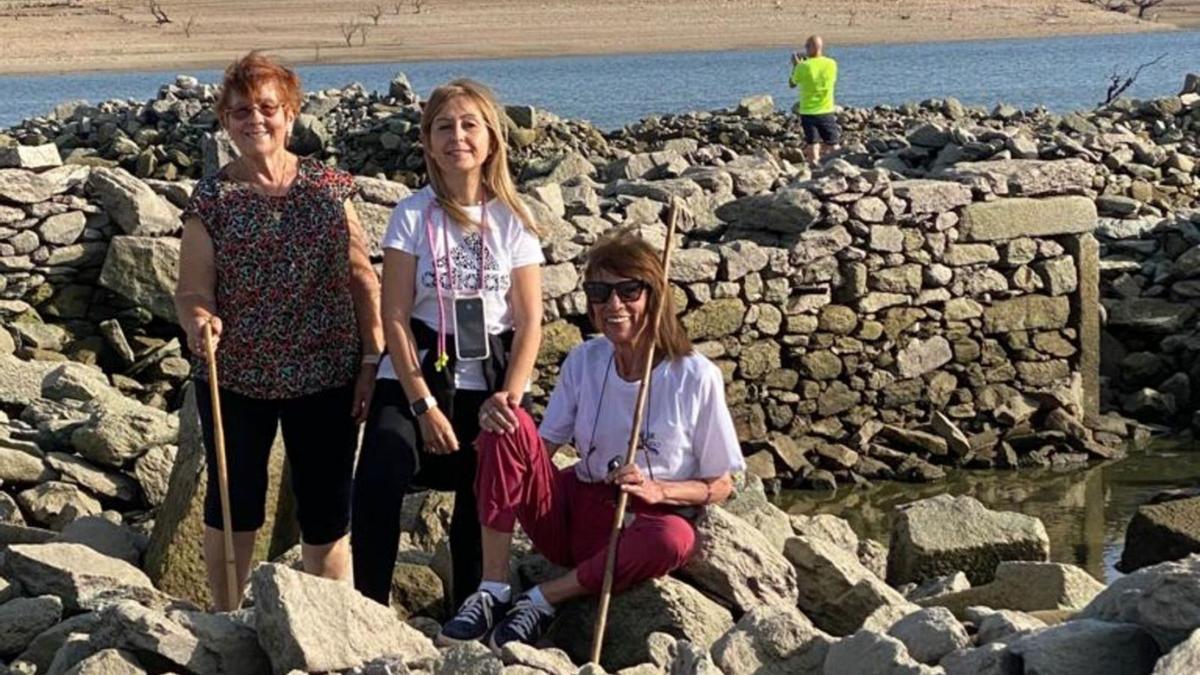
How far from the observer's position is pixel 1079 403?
13766mm

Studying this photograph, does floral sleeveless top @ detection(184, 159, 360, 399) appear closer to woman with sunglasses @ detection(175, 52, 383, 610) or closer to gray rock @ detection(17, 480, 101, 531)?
woman with sunglasses @ detection(175, 52, 383, 610)

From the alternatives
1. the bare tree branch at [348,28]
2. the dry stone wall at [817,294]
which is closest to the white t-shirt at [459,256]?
the dry stone wall at [817,294]

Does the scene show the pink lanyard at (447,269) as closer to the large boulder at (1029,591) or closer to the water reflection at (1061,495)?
the large boulder at (1029,591)

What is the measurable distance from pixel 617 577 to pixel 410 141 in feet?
49.9

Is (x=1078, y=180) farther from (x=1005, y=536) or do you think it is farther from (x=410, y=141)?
(x=410, y=141)

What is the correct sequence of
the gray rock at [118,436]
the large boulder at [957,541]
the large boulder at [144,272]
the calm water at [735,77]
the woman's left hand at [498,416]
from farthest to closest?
1. the calm water at [735,77]
2. the large boulder at [144,272]
3. the gray rock at [118,436]
4. the large boulder at [957,541]
5. the woman's left hand at [498,416]

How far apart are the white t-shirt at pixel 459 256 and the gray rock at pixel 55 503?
110 inches

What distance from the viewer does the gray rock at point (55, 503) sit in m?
8.75

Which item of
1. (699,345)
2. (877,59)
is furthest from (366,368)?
(877,59)

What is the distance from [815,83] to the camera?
21000 millimetres

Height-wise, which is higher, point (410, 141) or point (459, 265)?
point (459, 265)

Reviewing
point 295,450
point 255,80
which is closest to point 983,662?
point 295,450

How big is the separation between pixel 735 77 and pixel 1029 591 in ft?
164

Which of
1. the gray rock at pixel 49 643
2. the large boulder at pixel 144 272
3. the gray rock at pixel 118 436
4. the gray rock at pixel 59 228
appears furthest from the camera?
the gray rock at pixel 59 228
